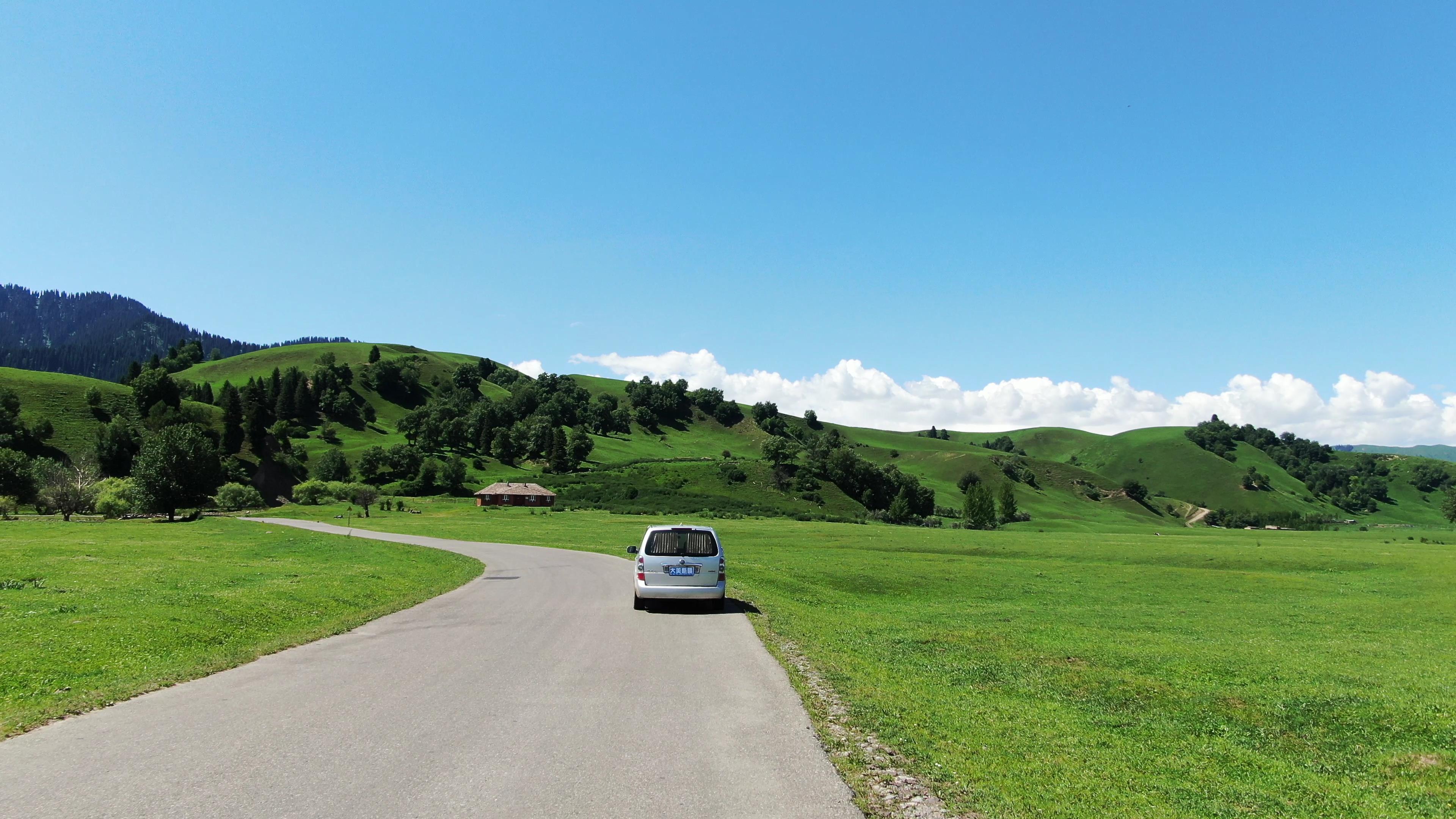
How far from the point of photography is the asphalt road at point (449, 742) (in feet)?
23.4

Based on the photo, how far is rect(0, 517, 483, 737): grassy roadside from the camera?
39.8 feet

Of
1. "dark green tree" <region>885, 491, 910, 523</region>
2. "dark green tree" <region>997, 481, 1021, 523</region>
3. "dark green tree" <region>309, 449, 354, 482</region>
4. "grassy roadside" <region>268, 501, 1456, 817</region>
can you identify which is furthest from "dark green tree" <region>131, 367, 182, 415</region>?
"dark green tree" <region>997, 481, 1021, 523</region>

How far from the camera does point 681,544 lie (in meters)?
22.8

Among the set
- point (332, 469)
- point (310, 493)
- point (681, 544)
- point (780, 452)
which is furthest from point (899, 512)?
point (681, 544)

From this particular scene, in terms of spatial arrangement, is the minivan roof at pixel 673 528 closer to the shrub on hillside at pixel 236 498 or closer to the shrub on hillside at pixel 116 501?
the shrub on hillside at pixel 116 501

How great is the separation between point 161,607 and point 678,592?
1288cm

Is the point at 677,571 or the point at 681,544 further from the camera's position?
the point at 681,544

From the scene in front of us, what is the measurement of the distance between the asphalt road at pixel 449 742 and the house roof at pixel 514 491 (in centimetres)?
13288

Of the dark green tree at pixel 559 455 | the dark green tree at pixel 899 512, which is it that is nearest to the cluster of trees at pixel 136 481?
the dark green tree at pixel 559 455

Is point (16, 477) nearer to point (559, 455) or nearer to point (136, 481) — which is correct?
point (136, 481)

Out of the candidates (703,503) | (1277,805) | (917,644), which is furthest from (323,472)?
(1277,805)

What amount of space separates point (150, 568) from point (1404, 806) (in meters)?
36.7

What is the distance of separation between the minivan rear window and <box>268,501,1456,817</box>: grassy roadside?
2.76m

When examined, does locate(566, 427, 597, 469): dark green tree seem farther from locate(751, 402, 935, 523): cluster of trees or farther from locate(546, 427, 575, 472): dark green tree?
locate(751, 402, 935, 523): cluster of trees
